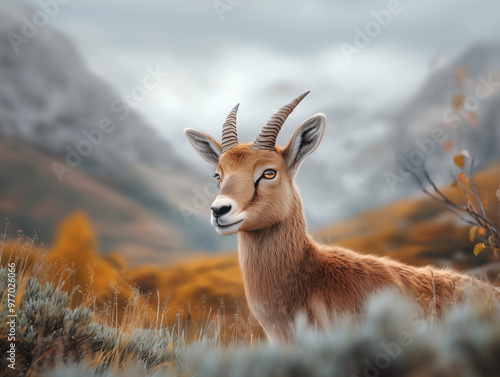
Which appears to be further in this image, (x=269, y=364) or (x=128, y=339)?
(x=128, y=339)

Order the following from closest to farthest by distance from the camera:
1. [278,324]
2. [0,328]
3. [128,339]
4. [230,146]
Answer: [0,328] < [128,339] < [278,324] < [230,146]

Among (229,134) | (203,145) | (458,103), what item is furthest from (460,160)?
(203,145)

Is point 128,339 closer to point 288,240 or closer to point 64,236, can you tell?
point 288,240

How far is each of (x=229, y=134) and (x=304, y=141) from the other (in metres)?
0.81

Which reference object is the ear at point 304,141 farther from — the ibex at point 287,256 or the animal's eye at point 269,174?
the animal's eye at point 269,174

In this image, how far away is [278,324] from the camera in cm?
377

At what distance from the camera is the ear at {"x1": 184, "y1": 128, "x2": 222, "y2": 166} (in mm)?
4848

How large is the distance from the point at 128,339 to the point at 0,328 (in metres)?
0.96

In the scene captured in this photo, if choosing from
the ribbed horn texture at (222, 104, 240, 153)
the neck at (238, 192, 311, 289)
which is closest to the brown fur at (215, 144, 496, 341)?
the neck at (238, 192, 311, 289)

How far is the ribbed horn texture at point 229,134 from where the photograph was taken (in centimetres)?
454

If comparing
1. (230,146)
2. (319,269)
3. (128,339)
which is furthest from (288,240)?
(128,339)

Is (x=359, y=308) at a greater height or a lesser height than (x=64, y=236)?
lesser

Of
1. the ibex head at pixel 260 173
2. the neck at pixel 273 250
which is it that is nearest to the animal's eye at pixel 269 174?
the ibex head at pixel 260 173

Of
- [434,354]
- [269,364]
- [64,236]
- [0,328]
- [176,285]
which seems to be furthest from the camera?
[176,285]
